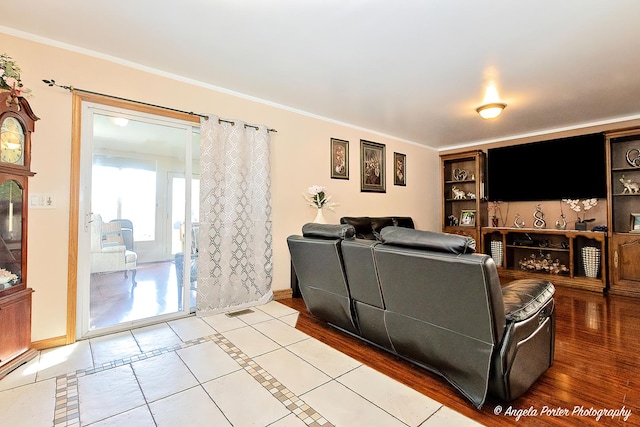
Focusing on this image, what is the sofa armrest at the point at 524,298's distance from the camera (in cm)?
158

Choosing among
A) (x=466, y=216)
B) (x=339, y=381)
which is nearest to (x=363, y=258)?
(x=339, y=381)

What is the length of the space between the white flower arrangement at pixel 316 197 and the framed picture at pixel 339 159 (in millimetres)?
443

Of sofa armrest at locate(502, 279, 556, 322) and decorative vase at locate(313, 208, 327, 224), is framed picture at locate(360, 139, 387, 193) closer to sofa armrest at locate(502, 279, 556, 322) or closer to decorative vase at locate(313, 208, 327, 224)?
decorative vase at locate(313, 208, 327, 224)

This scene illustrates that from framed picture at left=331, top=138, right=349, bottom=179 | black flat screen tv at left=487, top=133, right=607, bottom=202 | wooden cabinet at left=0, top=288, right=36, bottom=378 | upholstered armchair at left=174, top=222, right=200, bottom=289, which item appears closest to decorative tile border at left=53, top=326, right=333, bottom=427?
wooden cabinet at left=0, top=288, right=36, bottom=378

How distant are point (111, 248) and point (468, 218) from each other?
19.1 ft

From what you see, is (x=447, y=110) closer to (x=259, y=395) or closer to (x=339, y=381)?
(x=339, y=381)

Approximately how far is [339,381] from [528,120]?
15.2 feet

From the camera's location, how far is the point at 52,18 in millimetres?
2117

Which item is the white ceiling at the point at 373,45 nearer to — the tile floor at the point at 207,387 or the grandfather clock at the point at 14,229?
the grandfather clock at the point at 14,229

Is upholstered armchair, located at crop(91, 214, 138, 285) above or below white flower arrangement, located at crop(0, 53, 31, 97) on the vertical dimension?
below

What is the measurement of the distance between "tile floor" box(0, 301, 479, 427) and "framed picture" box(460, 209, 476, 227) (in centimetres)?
455

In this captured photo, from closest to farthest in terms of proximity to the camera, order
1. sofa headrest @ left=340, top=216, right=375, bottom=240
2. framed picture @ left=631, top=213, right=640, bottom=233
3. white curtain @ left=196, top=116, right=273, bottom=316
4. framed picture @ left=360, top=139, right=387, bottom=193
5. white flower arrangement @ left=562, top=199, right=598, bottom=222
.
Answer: white curtain @ left=196, top=116, right=273, bottom=316 < framed picture @ left=631, top=213, right=640, bottom=233 < sofa headrest @ left=340, top=216, right=375, bottom=240 < white flower arrangement @ left=562, top=199, right=598, bottom=222 < framed picture @ left=360, top=139, right=387, bottom=193

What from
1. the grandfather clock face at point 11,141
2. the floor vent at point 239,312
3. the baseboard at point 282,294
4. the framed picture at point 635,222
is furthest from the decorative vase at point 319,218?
the framed picture at point 635,222

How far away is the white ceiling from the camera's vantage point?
6.55ft
